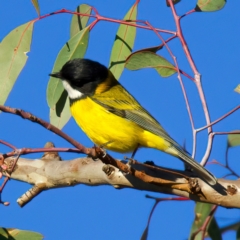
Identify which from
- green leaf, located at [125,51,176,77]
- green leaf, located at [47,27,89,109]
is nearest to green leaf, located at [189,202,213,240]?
green leaf, located at [125,51,176,77]

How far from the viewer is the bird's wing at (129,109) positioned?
314cm

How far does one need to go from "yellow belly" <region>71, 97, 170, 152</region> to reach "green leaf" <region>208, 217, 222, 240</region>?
0.55 m

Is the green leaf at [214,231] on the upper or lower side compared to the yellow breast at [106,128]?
lower

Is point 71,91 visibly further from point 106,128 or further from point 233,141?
point 233,141

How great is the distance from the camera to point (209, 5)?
331 cm

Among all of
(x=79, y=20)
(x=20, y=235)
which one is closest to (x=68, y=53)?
(x=79, y=20)

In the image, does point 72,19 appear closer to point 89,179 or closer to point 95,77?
point 95,77

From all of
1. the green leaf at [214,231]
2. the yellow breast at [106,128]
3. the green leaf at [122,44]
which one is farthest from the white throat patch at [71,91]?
the green leaf at [214,231]

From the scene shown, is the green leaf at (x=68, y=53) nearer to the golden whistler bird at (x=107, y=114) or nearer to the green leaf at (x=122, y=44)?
the golden whistler bird at (x=107, y=114)

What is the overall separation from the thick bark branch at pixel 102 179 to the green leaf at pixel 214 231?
0.76 meters

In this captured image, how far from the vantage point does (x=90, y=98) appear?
11.2 feet

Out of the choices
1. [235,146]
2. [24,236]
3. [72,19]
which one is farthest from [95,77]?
[24,236]

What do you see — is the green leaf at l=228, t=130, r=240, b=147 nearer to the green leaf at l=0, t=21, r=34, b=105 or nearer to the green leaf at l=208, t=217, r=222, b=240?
the green leaf at l=208, t=217, r=222, b=240

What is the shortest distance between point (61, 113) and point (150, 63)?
67cm
